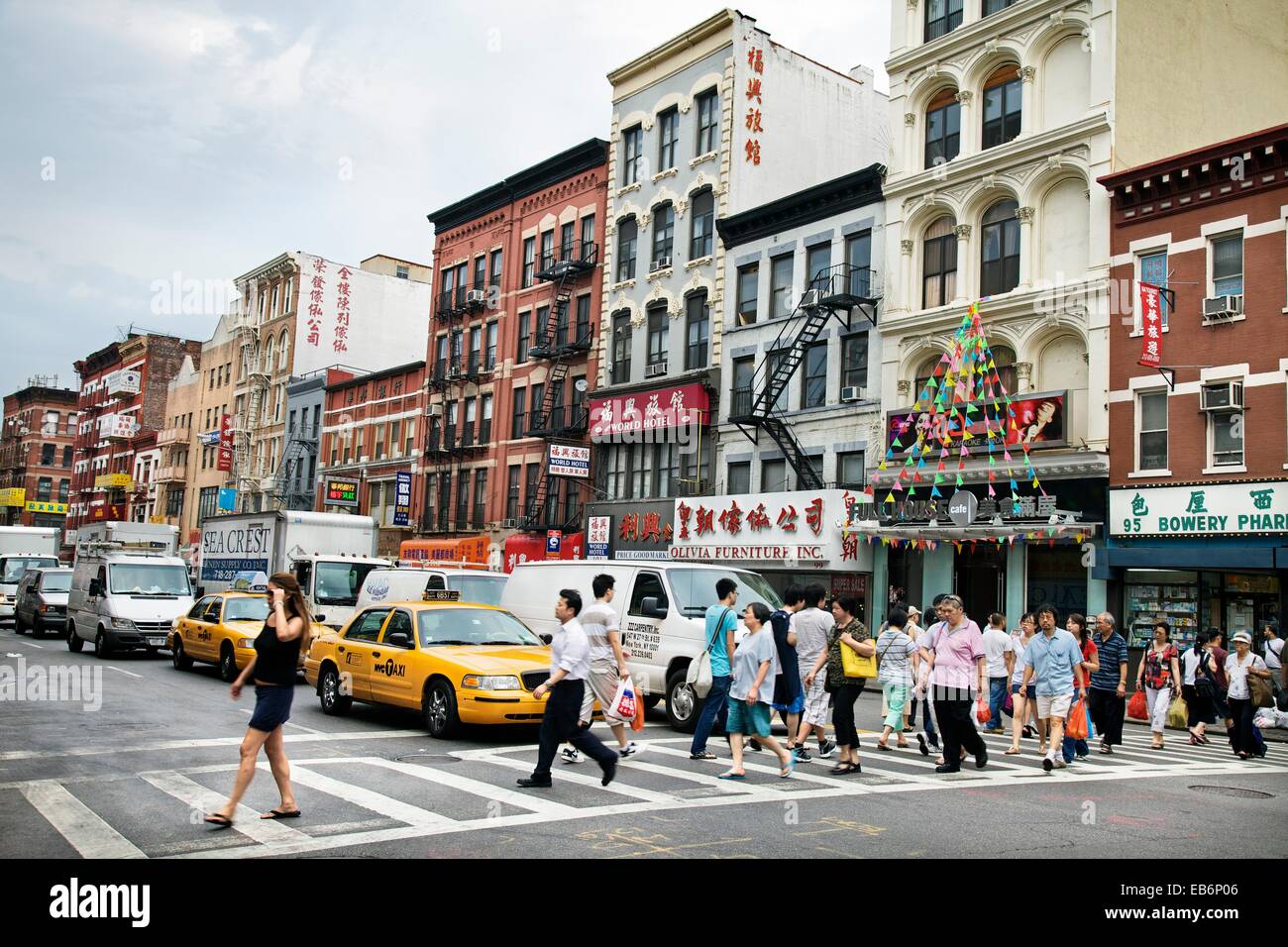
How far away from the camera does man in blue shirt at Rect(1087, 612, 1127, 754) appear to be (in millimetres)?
14922

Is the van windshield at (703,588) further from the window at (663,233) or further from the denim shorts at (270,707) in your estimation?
the window at (663,233)

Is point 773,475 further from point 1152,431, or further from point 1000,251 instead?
point 1152,431

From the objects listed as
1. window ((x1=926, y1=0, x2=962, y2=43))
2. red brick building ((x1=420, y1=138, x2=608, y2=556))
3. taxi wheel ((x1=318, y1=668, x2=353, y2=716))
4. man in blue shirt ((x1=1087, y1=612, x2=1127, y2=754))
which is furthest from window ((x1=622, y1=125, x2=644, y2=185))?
man in blue shirt ((x1=1087, y1=612, x2=1127, y2=754))

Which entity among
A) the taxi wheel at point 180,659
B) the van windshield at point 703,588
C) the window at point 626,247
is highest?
the window at point 626,247

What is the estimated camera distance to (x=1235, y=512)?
22.3m

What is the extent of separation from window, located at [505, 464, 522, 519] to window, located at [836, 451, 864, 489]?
16.2 meters

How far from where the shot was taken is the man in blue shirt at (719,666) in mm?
12062

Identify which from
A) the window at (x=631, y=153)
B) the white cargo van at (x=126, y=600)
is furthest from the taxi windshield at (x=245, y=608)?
the window at (x=631, y=153)

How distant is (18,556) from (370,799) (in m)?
33.6

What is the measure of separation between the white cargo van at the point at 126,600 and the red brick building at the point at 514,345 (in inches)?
648

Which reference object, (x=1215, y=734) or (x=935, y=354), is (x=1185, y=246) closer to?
(x=935, y=354)

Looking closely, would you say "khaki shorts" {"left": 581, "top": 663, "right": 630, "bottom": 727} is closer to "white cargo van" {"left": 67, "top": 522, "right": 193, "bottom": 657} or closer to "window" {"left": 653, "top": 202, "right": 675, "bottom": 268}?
"white cargo van" {"left": 67, "top": 522, "right": 193, "bottom": 657}

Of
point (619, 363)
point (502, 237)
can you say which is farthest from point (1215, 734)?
point (502, 237)
